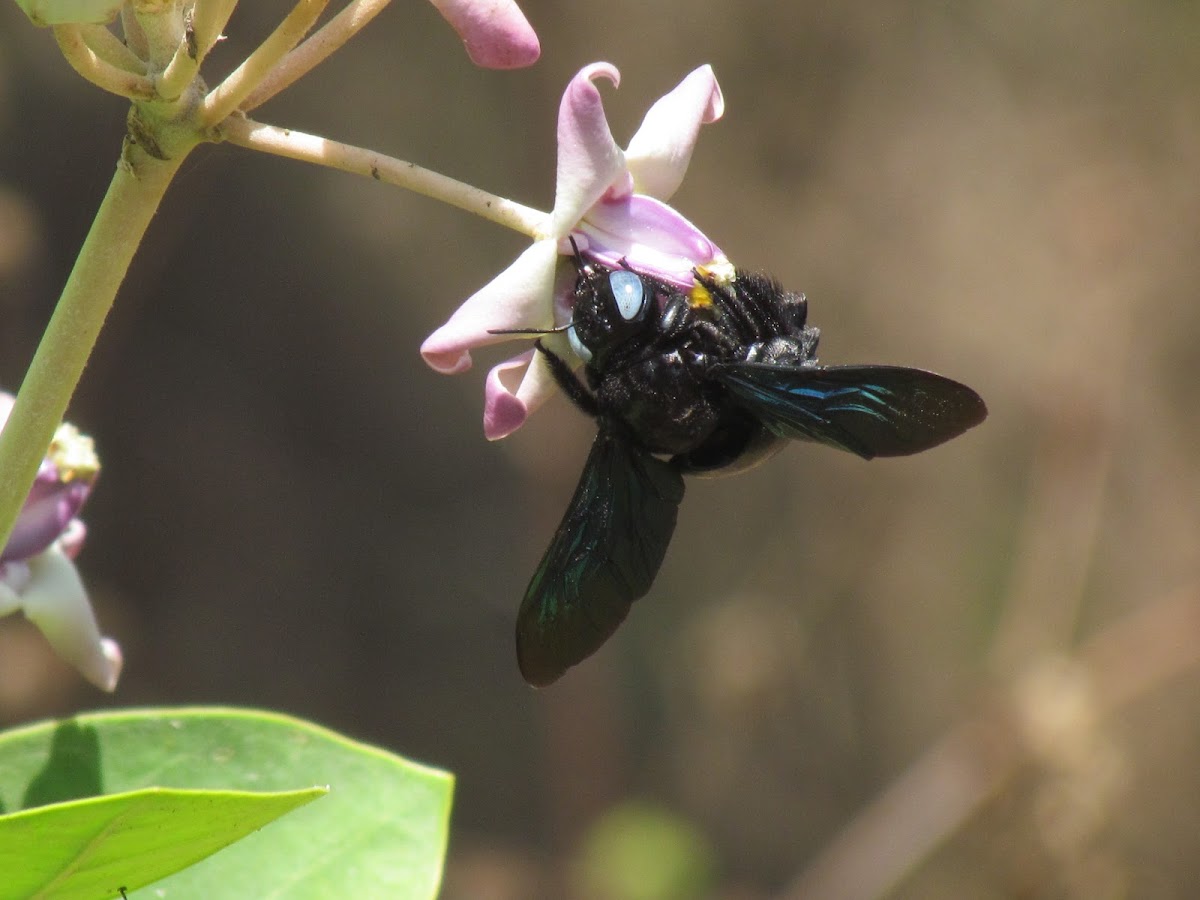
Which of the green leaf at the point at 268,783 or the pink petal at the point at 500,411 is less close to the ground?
the pink petal at the point at 500,411

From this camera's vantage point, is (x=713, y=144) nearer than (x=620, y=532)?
No

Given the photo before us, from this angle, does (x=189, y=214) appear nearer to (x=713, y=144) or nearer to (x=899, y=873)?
(x=713, y=144)

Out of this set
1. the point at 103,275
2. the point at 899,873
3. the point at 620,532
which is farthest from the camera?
the point at 899,873

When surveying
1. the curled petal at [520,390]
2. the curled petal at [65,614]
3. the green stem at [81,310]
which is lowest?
the curled petal at [65,614]

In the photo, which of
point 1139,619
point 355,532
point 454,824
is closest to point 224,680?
point 355,532

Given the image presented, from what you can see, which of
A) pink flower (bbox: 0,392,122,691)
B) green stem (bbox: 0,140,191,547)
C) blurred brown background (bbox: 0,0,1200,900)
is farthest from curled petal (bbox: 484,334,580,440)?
blurred brown background (bbox: 0,0,1200,900)

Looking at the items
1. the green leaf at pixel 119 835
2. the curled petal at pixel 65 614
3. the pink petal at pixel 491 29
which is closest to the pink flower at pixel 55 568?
the curled petal at pixel 65 614

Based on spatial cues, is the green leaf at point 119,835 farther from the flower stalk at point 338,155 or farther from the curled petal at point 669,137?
the curled petal at point 669,137
